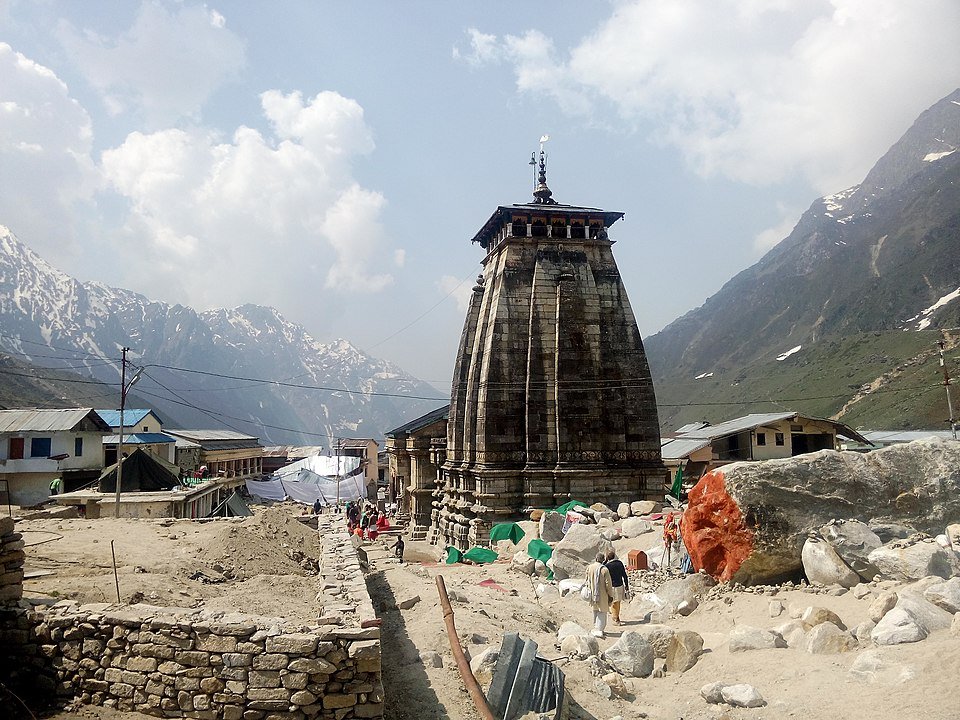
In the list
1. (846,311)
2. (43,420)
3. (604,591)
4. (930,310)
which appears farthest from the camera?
(846,311)

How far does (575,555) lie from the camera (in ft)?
53.4

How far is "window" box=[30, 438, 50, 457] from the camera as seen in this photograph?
129ft

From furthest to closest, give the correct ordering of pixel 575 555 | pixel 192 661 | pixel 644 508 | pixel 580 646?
pixel 644 508 → pixel 575 555 → pixel 580 646 → pixel 192 661

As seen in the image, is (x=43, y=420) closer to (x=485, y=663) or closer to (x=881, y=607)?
(x=485, y=663)

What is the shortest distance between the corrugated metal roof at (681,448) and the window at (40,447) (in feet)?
119

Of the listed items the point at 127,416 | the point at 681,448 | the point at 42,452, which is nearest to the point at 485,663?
the point at 681,448

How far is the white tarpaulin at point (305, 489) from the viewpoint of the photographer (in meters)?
54.0

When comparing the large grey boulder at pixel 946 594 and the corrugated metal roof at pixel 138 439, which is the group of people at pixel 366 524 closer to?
the corrugated metal roof at pixel 138 439

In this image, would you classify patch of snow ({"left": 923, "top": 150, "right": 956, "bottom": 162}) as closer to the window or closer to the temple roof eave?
the temple roof eave

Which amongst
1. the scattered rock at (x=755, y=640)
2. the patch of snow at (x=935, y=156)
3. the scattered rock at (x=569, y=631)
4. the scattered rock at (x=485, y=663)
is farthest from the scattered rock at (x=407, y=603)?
the patch of snow at (x=935, y=156)

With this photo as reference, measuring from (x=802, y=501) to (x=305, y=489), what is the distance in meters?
47.3

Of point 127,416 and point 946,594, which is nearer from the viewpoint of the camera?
point 946,594

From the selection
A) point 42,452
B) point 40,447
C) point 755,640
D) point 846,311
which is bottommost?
point 755,640

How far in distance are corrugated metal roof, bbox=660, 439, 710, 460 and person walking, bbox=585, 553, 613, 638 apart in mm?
29146
